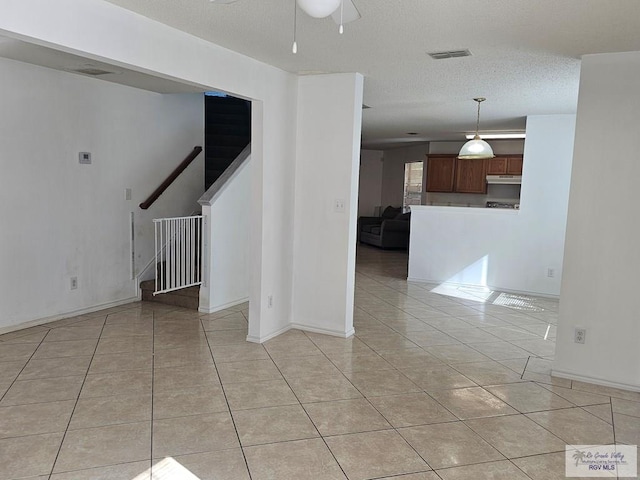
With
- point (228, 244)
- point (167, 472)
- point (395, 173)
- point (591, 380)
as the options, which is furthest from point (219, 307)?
point (395, 173)

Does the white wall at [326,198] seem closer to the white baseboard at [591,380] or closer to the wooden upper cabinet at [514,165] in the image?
the white baseboard at [591,380]

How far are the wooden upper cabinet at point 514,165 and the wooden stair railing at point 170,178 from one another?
19.8 feet

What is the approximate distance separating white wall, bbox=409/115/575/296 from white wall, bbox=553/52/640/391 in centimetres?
297

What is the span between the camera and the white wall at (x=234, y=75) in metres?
2.38

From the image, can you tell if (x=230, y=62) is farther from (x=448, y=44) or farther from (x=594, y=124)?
(x=594, y=124)

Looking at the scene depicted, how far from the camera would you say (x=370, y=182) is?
1249 cm

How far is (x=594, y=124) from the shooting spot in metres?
3.37

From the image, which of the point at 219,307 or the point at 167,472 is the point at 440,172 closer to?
the point at 219,307

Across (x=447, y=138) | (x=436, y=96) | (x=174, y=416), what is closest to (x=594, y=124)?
(x=436, y=96)

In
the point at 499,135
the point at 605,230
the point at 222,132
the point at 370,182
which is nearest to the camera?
the point at 605,230

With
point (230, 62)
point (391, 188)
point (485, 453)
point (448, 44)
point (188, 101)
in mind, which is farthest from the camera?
point (391, 188)

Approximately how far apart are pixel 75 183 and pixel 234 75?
221 centimetres

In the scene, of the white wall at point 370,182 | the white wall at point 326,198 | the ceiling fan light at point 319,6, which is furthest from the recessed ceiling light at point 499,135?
the ceiling fan light at point 319,6

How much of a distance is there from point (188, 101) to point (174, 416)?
435cm
